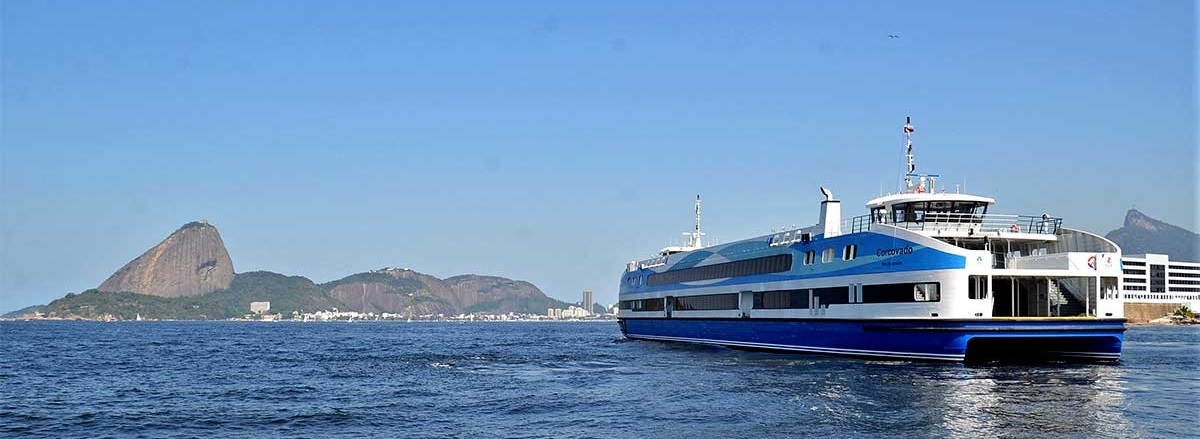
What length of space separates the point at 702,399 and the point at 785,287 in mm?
18246

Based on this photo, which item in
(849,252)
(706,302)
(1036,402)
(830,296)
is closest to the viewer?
(1036,402)

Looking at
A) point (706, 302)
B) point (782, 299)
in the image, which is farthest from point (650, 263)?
point (782, 299)

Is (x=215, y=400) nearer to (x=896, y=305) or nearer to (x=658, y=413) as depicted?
(x=658, y=413)

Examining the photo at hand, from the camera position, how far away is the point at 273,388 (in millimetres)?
36375

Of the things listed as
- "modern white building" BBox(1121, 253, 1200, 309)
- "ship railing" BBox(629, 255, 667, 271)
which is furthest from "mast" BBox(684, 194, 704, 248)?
"modern white building" BBox(1121, 253, 1200, 309)

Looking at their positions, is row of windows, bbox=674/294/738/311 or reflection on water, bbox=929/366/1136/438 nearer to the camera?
reflection on water, bbox=929/366/1136/438

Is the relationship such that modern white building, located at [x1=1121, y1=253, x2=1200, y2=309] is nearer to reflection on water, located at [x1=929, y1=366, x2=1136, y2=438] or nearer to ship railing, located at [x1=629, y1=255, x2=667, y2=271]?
ship railing, located at [x1=629, y1=255, x2=667, y2=271]

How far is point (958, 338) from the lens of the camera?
3744 centimetres

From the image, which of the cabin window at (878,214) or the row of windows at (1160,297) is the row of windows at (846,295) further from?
the row of windows at (1160,297)

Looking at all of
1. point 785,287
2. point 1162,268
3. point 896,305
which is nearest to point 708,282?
point 785,287

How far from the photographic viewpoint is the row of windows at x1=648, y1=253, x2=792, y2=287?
48.6 metres

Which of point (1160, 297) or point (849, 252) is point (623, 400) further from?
point (1160, 297)

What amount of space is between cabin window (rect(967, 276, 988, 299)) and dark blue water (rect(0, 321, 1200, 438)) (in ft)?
8.57

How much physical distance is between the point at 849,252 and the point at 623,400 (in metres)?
15.5
